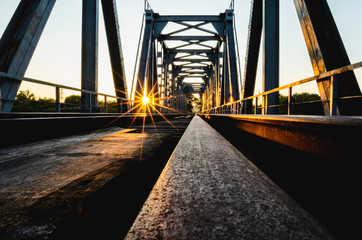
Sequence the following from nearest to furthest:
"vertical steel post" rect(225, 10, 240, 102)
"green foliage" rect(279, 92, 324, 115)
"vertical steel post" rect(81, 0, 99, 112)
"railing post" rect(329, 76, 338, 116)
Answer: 1. "railing post" rect(329, 76, 338, 116)
2. "green foliage" rect(279, 92, 324, 115)
3. "vertical steel post" rect(81, 0, 99, 112)
4. "vertical steel post" rect(225, 10, 240, 102)

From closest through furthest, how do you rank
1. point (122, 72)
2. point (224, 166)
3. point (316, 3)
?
point (224, 166) < point (316, 3) < point (122, 72)

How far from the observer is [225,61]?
612 inches

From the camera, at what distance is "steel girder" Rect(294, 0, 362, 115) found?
3.41 m

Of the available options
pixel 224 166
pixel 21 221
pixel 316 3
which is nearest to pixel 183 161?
pixel 224 166

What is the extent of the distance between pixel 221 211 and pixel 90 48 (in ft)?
26.0

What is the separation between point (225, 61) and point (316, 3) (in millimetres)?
11881

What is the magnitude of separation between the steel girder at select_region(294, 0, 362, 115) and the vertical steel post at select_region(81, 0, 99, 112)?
659 centimetres

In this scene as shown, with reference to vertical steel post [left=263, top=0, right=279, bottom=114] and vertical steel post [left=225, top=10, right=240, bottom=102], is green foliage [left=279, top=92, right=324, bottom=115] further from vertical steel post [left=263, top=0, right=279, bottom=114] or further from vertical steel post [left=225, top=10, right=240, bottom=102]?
vertical steel post [left=225, top=10, right=240, bottom=102]

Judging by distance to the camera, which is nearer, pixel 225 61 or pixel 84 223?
pixel 84 223

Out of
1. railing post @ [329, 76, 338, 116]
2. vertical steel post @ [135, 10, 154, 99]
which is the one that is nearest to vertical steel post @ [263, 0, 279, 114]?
railing post @ [329, 76, 338, 116]

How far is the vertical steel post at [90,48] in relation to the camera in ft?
22.3

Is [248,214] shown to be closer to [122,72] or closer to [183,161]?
[183,161]

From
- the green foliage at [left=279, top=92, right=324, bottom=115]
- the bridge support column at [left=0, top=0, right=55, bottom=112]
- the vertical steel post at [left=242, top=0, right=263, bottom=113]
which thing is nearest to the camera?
the green foliage at [left=279, top=92, right=324, bottom=115]

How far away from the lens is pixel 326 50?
3729 millimetres
